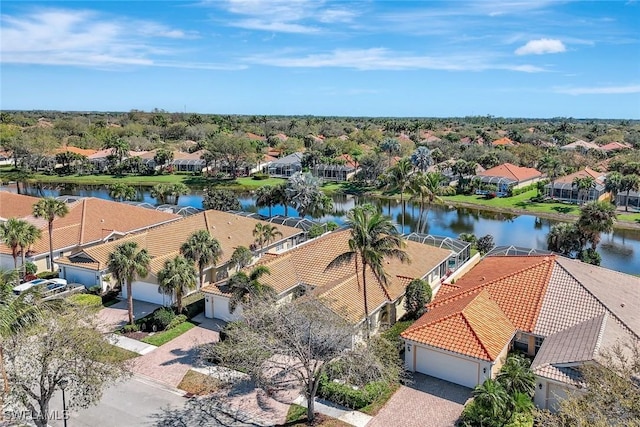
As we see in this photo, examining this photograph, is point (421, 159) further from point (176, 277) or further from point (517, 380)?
point (517, 380)

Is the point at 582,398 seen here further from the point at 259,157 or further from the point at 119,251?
the point at 259,157

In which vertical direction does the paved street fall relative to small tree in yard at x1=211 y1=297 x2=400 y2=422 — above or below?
below

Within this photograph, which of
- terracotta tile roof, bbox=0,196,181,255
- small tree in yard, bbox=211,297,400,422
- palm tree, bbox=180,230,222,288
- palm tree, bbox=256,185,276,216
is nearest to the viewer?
small tree in yard, bbox=211,297,400,422

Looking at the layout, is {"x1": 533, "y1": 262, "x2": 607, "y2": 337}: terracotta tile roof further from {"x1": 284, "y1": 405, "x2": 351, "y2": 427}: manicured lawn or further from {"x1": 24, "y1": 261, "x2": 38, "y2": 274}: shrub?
{"x1": 24, "y1": 261, "x2": 38, "y2": 274}: shrub

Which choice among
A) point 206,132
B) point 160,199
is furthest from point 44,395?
point 206,132

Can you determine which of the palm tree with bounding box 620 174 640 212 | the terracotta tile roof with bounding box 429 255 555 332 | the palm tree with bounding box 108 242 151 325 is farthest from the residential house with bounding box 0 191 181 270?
the palm tree with bounding box 620 174 640 212

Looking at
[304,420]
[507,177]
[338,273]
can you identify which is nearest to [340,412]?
[304,420]
